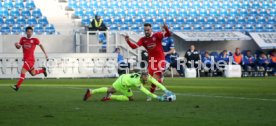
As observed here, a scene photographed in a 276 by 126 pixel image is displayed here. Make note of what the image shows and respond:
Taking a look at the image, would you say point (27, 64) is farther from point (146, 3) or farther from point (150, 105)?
point (146, 3)

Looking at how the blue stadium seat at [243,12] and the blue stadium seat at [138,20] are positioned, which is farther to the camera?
the blue stadium seat at [243,12]

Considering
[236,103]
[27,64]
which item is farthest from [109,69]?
[236,103]

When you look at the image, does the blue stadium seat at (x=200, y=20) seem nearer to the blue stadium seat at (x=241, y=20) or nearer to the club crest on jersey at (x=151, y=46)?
the blue stadium seat at (x=241, y=20)

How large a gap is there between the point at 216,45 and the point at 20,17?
1135 cm

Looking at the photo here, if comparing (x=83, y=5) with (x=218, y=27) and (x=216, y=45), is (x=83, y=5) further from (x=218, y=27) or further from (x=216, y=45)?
(x=218, y=27)

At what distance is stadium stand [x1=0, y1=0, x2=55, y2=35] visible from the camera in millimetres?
38312

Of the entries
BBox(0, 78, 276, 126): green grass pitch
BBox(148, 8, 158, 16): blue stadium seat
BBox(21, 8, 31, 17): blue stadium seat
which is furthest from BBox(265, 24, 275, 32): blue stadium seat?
BBox(0, 78, 276, 126): green grass pitch

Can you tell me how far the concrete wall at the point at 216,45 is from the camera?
40.5m

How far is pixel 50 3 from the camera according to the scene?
4041 cm

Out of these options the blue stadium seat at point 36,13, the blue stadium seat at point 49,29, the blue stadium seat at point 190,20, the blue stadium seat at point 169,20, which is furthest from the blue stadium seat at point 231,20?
the blue stadium seat at point 36,13

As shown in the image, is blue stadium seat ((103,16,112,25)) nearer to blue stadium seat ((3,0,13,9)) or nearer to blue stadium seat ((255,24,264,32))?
blue stadium seat ((3,0,13,9))

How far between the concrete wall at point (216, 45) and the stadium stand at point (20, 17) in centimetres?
732

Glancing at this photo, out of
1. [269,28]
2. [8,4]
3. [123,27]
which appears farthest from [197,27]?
[8,4]

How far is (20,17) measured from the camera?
128ft
